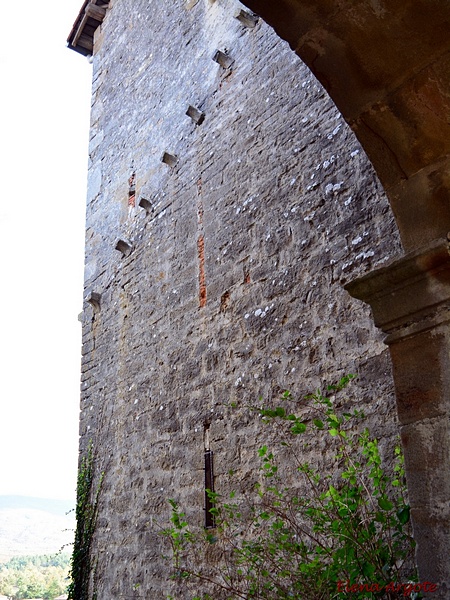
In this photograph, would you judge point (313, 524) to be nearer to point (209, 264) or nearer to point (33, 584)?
point (209, 264)

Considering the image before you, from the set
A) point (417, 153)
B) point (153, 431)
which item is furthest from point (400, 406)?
point (153, 431)

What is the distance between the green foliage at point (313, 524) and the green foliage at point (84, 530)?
1.61m

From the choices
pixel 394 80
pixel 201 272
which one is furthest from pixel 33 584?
pixel 394 80

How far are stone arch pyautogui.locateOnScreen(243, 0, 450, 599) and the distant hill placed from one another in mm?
36865

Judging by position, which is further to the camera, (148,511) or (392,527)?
Answer: (148,511)

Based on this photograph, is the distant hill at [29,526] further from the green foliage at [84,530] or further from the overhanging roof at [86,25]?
Result: the green foliage at [84,530]

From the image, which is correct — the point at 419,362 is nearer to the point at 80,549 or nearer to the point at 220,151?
the point at 220,151

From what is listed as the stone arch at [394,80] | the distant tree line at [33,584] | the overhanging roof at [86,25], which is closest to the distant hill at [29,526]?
the distant tree line at [33,584]

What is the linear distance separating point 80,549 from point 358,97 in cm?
520

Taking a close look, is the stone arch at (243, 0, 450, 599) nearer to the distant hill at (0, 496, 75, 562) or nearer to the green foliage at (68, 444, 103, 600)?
the green foliage at (68, 444, 103, 600)

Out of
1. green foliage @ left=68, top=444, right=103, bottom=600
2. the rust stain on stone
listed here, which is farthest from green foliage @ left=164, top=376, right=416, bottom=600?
green foliage @ left=68, top=444, right=103, bottom=600

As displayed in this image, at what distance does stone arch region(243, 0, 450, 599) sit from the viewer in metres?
2.15

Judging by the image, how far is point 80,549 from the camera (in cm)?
616

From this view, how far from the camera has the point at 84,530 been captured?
619 centimetres
